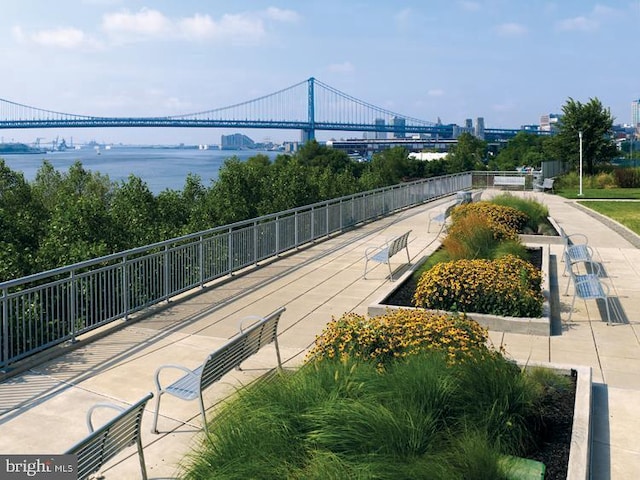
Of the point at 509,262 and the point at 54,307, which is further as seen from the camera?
the point at 509,262

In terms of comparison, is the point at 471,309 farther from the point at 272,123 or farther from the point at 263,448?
the point at 272,123

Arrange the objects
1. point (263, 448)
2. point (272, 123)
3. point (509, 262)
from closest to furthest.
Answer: point (263, 448) < point (509, 262) < point (272, 123)

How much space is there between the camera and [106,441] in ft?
12.6

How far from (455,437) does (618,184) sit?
39.3 m

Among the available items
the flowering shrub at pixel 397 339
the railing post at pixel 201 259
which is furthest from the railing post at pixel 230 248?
the flowering shrub at pixel 397 339

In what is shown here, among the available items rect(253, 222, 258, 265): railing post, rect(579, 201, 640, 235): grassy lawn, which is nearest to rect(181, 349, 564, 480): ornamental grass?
rect(253, 222, 258, 265): railing post

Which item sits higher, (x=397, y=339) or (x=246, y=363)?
(x=397, y=339)

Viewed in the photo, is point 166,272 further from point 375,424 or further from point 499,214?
point 499,214

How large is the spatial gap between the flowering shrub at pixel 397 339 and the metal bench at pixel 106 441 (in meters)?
1.70

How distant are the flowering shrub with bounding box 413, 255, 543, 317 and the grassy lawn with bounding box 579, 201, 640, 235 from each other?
10780 millimetres

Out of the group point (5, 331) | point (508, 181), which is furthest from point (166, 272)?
point (508, 181)

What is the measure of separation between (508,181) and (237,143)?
503ft

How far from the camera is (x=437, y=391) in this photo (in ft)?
14.6

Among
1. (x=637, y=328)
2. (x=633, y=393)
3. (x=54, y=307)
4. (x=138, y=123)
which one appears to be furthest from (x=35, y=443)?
(x=138, y=123)
